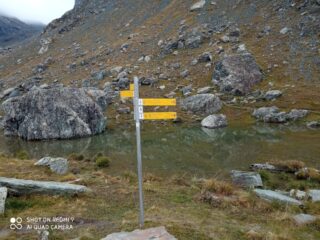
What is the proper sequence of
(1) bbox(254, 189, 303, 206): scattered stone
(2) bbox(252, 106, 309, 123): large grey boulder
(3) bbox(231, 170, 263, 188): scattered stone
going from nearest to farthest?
(1) bbox(254, 189, 303, 206): scattered stone → (3) bbox(231, 170, 263, 188): scattered stone → (2) bbox(252, 106, 309, 123): large grey boulder

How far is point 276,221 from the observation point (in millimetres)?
17734

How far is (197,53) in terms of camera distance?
119 meters

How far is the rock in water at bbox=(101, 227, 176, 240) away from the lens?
1387 cm

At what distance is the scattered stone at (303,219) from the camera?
1786 cm

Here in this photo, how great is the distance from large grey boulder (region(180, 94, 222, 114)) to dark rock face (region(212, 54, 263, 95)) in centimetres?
858

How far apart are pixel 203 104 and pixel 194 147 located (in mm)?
35485

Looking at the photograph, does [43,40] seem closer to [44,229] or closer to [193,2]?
[193,2]

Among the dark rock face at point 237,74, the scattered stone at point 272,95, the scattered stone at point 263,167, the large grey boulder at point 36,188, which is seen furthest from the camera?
the dark rock face at point 237,74

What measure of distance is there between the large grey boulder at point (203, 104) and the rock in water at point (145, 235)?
7418cm

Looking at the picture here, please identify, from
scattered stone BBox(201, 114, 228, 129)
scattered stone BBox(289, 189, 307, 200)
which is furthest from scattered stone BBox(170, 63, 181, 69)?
scattered stone BBox(289, 189, 307, 200)

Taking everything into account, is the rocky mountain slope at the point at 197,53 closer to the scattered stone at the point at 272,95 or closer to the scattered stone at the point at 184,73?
the scattered stone at the point at 184,73

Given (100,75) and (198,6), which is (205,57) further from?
(198,6)

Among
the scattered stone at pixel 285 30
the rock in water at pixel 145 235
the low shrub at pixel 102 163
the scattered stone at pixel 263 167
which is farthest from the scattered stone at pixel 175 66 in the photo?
the rock in water at pixel 145 235

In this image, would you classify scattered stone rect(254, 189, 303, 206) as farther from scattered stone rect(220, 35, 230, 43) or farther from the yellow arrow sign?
scattered stone rect(220, 35, 230, 43)
